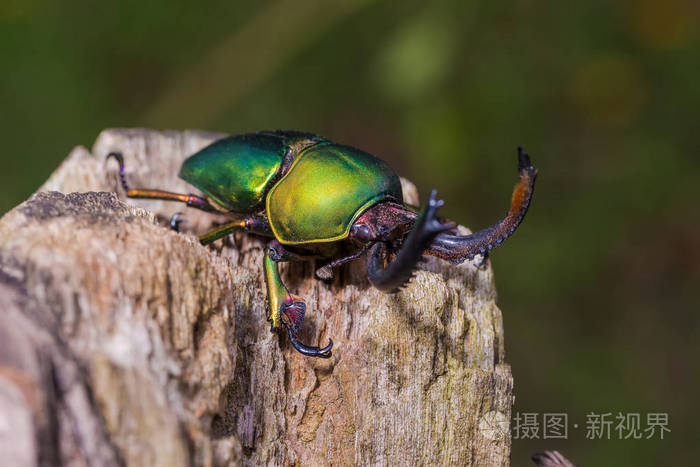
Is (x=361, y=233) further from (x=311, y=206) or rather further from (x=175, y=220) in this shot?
(x=175, y=220)

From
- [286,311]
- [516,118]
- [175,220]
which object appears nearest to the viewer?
[286,311]

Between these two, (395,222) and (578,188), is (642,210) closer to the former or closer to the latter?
(578,188)

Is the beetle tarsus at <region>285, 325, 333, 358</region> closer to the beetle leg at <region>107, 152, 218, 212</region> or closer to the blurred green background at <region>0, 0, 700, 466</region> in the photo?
the beetle leg at <region>107, 152, 218, 212</region>

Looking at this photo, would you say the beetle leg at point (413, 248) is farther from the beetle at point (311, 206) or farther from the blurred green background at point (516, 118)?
the blurred green background at point (516, 118)

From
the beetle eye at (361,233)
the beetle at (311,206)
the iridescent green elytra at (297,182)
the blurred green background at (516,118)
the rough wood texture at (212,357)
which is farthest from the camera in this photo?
the blurred green background at (516,118)

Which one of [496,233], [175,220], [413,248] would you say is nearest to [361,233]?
[496,233]

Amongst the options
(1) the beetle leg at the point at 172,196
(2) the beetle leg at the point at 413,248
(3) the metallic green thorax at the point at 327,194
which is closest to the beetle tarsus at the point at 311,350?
(2) the beetle leg at the point at 413,248

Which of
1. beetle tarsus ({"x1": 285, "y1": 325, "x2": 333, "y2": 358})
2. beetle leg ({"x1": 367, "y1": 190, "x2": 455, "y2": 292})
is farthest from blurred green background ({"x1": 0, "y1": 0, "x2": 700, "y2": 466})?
beetle leg ({"x1": 367, "y1": 190, "x2": 455, "y2": 292})
